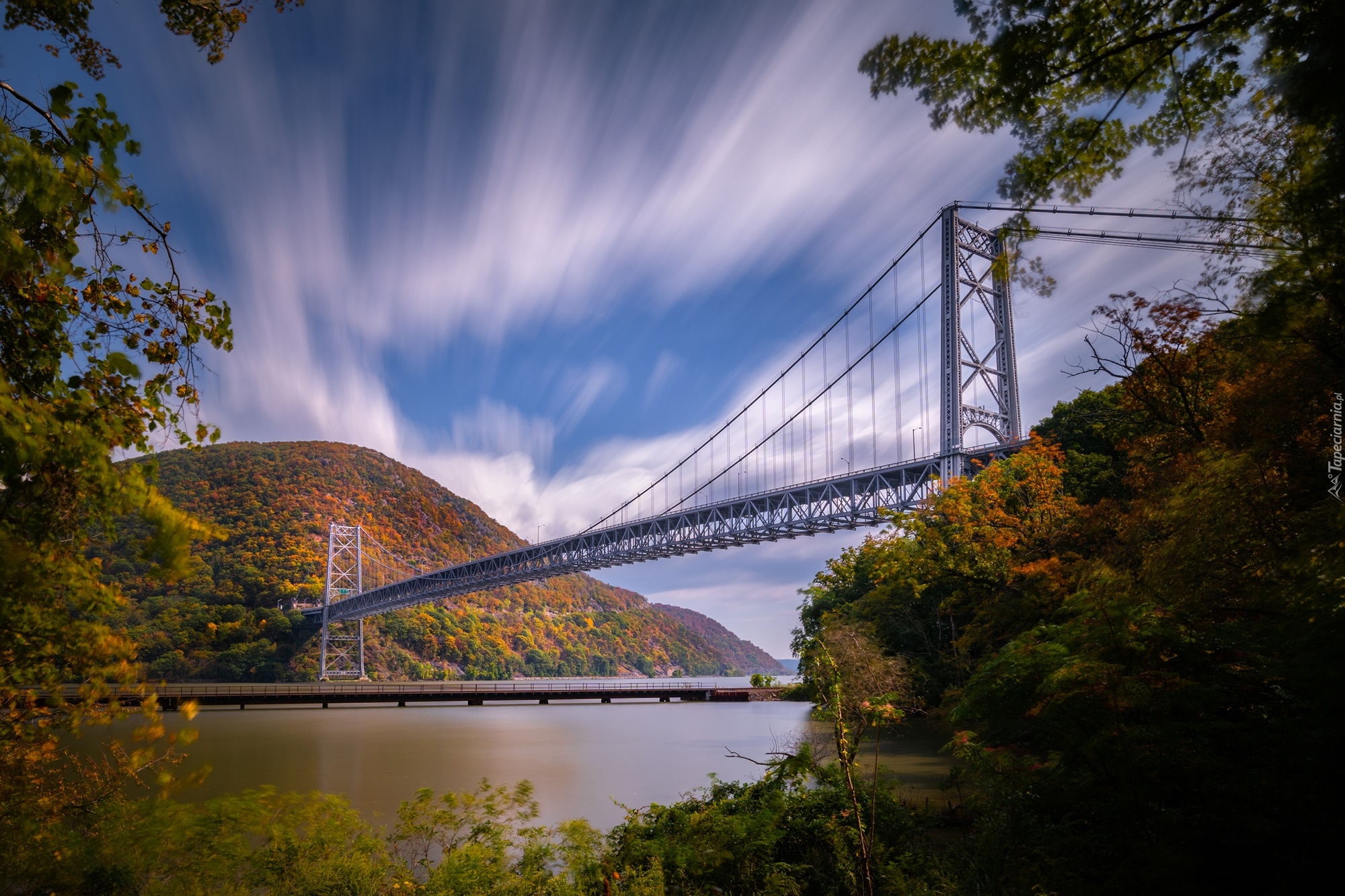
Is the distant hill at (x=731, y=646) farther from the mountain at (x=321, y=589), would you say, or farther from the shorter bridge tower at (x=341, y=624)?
the shorter bridge tower at (x=341, y=624)

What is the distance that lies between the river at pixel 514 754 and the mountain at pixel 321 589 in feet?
42.4

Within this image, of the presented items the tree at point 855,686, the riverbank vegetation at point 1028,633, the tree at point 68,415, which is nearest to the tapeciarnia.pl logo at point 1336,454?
the riverbank vegetation at point 1028,633

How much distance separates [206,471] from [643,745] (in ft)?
245

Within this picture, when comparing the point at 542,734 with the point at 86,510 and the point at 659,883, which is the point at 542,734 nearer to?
the point at 659,883

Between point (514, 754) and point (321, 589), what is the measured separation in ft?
176

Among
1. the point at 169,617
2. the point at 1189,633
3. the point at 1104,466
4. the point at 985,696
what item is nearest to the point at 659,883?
the point at 985,696

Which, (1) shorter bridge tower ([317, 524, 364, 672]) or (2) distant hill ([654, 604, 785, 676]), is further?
(2) distant hill ([654, 604, 785, 676])

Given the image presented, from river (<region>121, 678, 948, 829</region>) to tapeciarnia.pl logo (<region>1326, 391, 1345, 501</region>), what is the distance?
8.09 m

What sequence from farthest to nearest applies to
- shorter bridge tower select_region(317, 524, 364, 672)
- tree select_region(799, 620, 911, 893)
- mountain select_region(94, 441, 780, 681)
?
1. shorter bridge tower select_region(317, 524, 364, 672)
2. mountain select_region(94, 441, 780, 681)
3. tree select_region(799, 620, 911, 893)

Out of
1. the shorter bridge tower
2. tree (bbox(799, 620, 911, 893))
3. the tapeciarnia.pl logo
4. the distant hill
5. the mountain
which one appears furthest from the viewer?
the distant hill

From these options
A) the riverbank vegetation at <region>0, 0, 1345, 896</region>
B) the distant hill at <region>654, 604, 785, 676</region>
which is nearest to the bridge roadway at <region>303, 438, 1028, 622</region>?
the riverbank vegetation at <region>0, 0, 1345, 896</region>

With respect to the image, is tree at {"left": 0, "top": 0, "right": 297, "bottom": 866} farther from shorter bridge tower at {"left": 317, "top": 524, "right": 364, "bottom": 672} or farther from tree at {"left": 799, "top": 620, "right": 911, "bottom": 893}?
shorter bridge tower at {"left": 317, "top": 524, "right": 364, "bottom": 672}

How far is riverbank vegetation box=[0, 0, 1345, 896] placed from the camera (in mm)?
2787

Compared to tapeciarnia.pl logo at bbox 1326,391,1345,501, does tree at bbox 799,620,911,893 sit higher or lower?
lower
